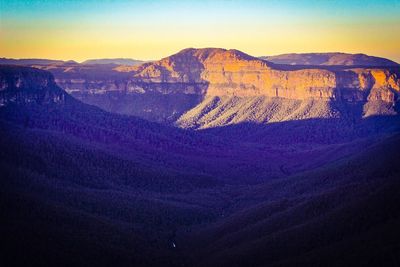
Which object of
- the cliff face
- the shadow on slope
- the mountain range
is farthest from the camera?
the cliff face

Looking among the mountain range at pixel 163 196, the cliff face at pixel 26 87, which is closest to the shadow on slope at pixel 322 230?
the mountain range at pixel 163 196

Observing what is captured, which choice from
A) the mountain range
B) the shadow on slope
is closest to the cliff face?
the mountain range

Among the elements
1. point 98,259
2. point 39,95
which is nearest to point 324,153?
point 39,95

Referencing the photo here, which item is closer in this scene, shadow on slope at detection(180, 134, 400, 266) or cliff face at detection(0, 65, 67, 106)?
shadow on slope at detection(180, 134, 400, 266)

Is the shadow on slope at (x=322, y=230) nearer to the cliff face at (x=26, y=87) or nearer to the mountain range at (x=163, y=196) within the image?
the mountain range at (x=163, y=196)

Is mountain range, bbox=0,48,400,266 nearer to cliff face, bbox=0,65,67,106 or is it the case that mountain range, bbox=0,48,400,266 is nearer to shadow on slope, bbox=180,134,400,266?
shadow on slope, bbox=180,134,400,266

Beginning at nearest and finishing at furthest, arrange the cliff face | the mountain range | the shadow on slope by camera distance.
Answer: the shadow on slope → the mountain range → the cliff face

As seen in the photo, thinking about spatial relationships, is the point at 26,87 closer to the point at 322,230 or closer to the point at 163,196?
the point at 163,196

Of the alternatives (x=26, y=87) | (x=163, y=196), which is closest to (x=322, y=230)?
(x=163, y=196)

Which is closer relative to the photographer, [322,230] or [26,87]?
[322,230]
